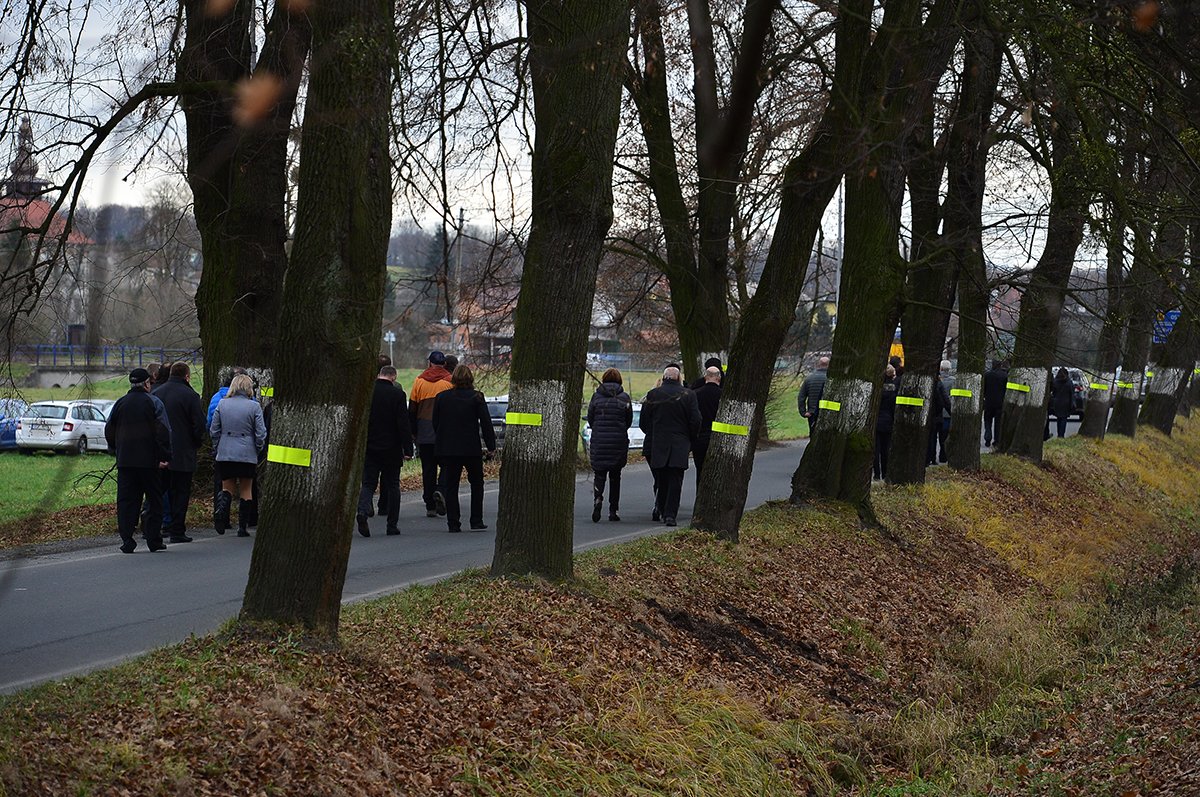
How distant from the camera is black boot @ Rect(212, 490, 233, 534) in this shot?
50.1 feet

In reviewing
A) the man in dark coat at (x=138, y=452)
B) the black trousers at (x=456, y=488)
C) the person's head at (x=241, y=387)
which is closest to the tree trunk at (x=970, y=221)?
the black trousers at (x=456, y=488)

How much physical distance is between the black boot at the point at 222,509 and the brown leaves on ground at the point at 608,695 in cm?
529

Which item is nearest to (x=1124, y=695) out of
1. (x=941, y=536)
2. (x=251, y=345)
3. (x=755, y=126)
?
(x=941, y=536)

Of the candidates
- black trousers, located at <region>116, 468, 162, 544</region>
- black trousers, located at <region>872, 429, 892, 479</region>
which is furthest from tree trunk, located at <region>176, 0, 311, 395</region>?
black trousers, located at <region>872, 429, 892, 479</region>

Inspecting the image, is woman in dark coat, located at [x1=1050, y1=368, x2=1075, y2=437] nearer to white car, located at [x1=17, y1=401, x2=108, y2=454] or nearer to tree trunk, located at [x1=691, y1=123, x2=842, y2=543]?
white car, located at [x1=17, y1=401, x2=108, y2=454]

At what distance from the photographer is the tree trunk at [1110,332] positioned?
1167cm

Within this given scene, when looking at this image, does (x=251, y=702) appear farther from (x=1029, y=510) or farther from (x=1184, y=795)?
(x=1029, y=510)

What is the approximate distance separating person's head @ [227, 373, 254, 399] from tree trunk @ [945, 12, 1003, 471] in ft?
27.2

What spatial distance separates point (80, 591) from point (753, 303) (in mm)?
7227

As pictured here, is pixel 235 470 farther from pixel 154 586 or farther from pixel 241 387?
pixel 154 586

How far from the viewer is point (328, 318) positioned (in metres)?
7.15

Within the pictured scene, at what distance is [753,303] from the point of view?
1397 centimetres

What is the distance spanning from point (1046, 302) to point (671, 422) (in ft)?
21.3

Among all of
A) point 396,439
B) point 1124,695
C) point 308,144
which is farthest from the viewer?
point 396,439
